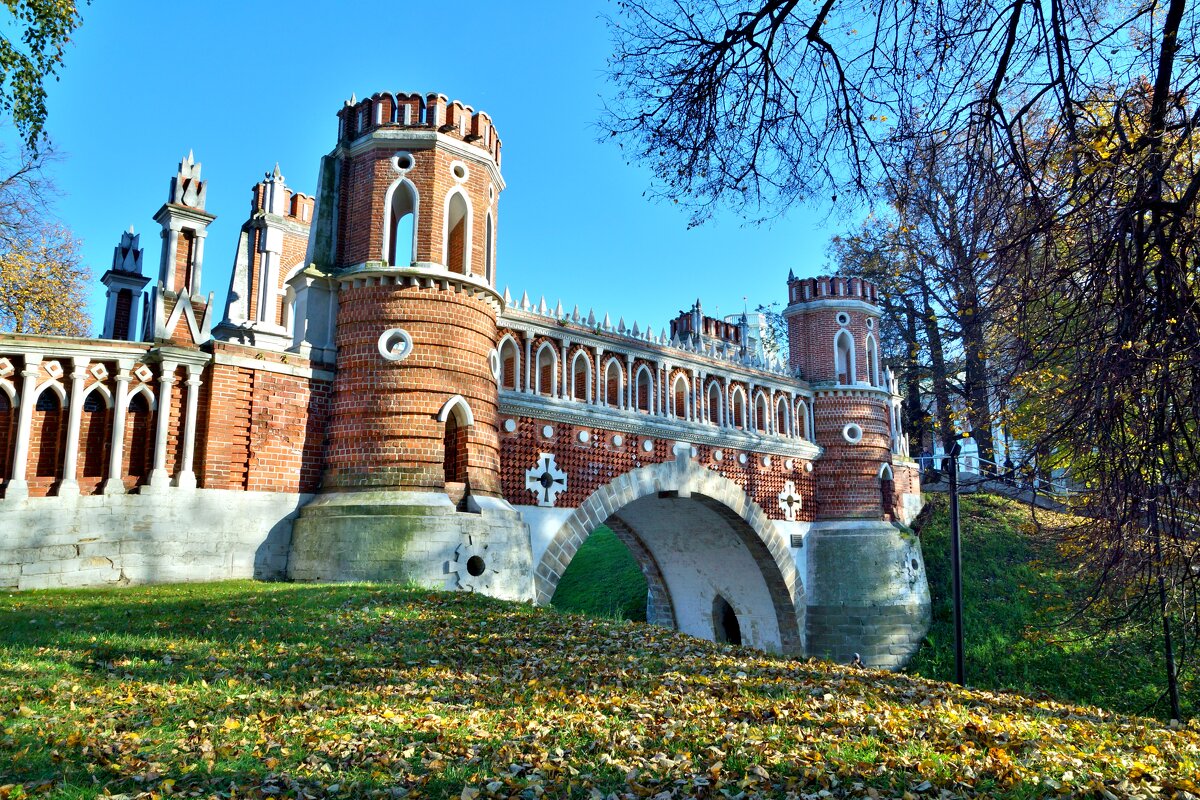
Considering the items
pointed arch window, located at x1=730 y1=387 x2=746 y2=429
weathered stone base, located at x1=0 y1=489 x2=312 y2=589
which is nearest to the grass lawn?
weathered stone base, located at x1=0 y1=489 x2=312 y2=589

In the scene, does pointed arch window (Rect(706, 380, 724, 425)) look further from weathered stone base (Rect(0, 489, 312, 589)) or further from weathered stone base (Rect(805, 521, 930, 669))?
weathered stone base (Rect(0, 489, 312, 589))

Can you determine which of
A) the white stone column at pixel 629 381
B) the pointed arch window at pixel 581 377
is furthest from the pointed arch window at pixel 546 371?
the white stone column at pixel 629 381

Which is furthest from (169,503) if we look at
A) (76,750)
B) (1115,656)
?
(1115,656)

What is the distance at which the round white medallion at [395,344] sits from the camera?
1313cm

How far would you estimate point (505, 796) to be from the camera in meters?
4.27

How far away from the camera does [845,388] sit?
22656mm

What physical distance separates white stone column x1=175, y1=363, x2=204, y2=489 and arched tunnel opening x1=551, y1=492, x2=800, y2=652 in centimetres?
982

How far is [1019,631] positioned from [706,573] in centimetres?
761

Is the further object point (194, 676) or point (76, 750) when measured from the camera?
point (194, 676)

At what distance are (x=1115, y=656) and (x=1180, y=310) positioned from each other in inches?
668

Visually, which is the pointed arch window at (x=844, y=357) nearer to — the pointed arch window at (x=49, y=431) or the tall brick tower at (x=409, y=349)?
the tall brick tower at (x=409, y=349)

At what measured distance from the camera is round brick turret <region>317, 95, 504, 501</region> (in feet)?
42.5

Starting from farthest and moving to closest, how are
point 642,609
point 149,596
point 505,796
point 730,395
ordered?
point 642,609 < point 730,395 < point 149,596 < point 505,796

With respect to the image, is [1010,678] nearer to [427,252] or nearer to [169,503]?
[427,252]
